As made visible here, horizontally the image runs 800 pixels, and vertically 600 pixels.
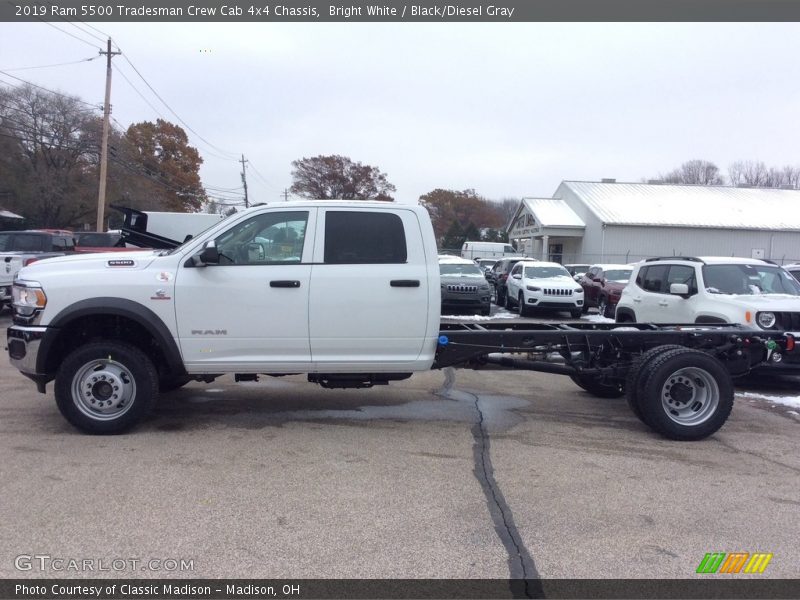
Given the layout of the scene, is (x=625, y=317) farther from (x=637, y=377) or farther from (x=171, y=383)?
(x=171, y=383)

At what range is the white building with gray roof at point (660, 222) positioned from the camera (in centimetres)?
3919

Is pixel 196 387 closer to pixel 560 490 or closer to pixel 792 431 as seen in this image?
pixel 560 490

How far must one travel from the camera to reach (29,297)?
238 inches

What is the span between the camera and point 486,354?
6762 mm

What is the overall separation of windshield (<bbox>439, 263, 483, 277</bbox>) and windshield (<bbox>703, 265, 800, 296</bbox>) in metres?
9.13

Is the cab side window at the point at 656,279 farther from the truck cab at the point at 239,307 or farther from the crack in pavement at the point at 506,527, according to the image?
the truck cab at the point at 239,307

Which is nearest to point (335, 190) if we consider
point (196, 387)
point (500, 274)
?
point (500, 274)

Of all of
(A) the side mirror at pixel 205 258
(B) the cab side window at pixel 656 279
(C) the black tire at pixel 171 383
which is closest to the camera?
(A) the side mirror at pixel 205 258

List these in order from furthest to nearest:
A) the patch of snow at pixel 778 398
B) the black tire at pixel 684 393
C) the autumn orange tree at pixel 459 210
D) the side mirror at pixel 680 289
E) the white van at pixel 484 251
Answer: the autumn orange tree at pixel 459 210
the white van at pixel 484 251
the side mirror at pixel 680 289
the patch of snow at pixel 778 398
the black tire at pixel 684 393

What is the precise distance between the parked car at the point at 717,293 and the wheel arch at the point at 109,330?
6488 mm

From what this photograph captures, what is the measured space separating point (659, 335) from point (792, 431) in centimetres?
181

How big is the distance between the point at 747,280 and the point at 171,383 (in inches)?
310

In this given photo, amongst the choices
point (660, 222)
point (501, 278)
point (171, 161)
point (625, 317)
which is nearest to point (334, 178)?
point (171, 161)

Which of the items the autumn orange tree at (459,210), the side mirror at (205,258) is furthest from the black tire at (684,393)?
the autumn orange tree at (459,210)
